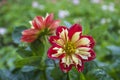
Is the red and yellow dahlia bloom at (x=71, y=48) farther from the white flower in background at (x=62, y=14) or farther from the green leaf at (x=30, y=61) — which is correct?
the white flower in background at (x=62, y=14)

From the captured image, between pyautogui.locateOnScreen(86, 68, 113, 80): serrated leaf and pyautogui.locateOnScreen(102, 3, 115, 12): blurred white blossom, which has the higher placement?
pyautogui.locateOnScreen(102, 3, 115, 12): blurred white blossom

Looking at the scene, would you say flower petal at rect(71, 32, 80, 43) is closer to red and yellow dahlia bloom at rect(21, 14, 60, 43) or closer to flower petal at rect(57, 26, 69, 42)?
flower petal at rect(57, 26, 69, 42)

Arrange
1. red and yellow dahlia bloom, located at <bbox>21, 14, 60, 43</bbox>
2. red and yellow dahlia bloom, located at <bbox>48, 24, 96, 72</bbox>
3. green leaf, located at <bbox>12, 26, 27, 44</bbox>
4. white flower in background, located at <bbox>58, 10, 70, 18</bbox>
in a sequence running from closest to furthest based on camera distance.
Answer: red and yellow dahlia bloom, located at <bbox>48, 24, 96, 72</bbox>, red and yellow dahlia bloom, located at <bbox>21, 14, 60, 43</bbox>, green leaf, located at <bbox>12, 26, 27, 44</bbox>, white flower in background, located at <bbox>58, 10, 70, 18</bbox>

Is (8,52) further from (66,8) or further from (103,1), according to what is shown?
(103,1)

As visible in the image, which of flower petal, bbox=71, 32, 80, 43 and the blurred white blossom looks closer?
flower petal, bbox=71, 32, 80, 43

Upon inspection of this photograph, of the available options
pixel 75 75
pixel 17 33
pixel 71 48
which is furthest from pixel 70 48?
pixel 17 33

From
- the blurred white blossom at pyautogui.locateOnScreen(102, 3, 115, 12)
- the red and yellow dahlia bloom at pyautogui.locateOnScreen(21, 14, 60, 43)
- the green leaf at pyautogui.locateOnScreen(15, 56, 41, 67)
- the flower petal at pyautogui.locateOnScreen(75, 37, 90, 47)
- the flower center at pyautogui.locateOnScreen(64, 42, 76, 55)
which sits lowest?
the green leaf at pyautogui.locateOnScreen(15, 56, 41, 67)

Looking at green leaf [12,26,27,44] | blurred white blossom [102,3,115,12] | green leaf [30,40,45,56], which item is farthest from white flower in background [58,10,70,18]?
green leaf [30,40,45,56]

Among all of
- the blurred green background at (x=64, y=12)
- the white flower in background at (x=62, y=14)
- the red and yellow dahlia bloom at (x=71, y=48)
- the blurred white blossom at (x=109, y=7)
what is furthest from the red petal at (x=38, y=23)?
the blurred white blossom at (x=109, y=7)
